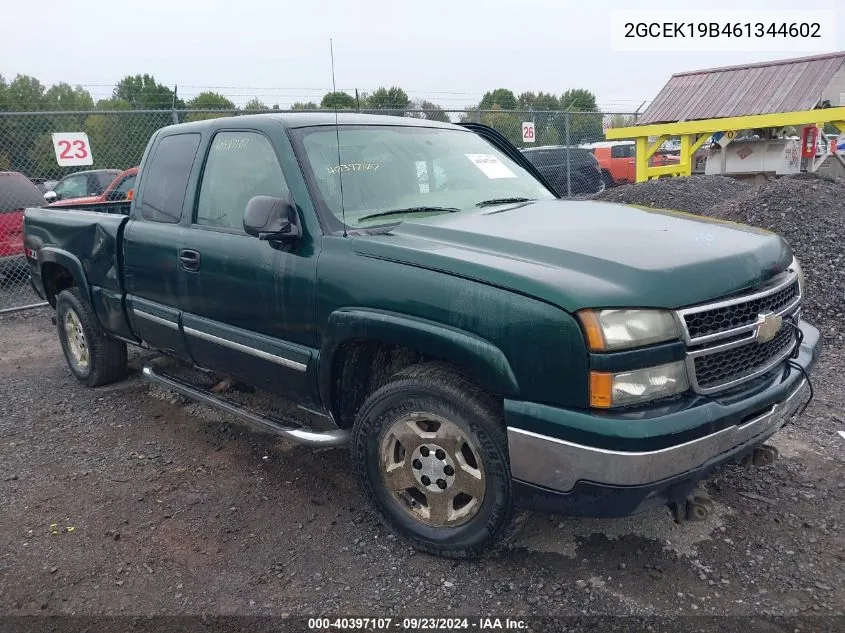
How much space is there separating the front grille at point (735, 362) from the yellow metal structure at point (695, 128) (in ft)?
26.7

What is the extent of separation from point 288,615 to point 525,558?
3.41 ft

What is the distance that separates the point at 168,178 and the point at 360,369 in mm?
1994

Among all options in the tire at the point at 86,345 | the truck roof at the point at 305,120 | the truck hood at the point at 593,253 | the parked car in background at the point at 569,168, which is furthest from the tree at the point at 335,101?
the parked car in background at the point at 569,168

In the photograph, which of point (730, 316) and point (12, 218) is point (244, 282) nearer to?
point (730, 316)

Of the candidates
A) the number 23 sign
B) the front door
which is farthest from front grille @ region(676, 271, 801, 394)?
the number 23 sign

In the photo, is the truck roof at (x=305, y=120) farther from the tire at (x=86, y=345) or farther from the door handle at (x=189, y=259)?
the tire at (x=86, y=345)

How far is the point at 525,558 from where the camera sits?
2.95 m

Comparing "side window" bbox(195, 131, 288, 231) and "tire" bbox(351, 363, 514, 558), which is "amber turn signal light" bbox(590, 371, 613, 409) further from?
"side window" bbox(195, 131, 288, 231)

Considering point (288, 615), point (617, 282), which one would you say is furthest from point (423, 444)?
point (617, 282)

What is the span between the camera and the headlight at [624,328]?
Result: 230 centimetres

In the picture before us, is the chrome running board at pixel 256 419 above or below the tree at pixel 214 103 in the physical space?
below

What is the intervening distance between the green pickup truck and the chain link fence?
1915mm

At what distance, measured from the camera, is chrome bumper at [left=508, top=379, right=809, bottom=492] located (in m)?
2.30

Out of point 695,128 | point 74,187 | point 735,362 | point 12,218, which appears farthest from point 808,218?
point 74,187
